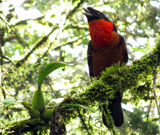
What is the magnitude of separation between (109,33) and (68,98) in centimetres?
165

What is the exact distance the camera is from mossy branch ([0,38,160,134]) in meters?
2.11

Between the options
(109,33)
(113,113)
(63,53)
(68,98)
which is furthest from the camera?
(63,53)

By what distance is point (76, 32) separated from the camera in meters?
6.52

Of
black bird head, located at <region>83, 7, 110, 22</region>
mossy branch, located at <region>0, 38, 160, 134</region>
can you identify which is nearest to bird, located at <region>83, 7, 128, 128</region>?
black bird head, located at <region>83, 7, 110, 22</region>

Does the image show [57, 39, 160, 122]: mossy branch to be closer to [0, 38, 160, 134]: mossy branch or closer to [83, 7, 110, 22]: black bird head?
[0, 38, 160, 134]: mossy branch

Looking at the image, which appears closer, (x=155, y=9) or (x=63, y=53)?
(x=155, y=9)

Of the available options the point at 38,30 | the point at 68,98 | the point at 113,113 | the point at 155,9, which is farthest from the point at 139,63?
the point at 38,30

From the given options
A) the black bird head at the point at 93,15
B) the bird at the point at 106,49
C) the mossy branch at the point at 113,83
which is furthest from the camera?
the black bird head at the point at 93,15

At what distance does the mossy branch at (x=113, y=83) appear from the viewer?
211 centimetres

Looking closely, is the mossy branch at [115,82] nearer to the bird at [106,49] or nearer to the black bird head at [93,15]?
the bird at [106,49]

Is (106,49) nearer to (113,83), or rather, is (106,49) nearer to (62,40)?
(113,83)

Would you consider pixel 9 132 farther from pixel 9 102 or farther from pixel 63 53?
pixel 63 53

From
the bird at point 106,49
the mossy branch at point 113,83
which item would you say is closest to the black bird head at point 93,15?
the bird at point 106,49

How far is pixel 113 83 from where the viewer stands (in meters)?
2.26
